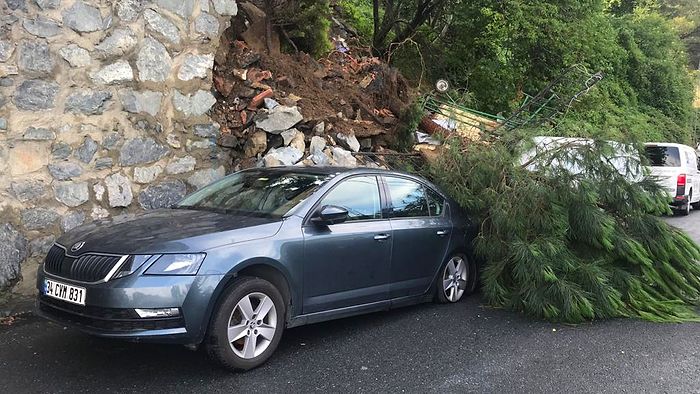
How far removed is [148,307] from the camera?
4047 millimetres

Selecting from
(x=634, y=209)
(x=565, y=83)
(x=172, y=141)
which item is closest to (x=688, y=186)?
(x=565, y=83)

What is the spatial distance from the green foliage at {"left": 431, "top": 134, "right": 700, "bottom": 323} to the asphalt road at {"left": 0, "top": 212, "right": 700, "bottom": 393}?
0.28 m

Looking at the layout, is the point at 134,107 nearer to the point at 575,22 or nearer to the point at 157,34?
the point at 157,34

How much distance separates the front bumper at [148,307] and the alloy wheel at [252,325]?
0.26 metres

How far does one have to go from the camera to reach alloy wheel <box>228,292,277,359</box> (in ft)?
14.4

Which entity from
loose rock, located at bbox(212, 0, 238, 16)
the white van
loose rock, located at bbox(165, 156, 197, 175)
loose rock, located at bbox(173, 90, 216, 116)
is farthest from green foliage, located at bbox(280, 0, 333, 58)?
the white van

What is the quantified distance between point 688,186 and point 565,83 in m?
4.66

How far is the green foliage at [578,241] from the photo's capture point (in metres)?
6.04

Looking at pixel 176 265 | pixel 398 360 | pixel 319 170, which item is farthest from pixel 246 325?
pixel 319 170

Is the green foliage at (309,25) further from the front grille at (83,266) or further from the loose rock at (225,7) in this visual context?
the front grille at (83,266)

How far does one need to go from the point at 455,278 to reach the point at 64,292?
392 centimetres

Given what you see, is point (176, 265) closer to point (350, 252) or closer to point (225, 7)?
point (350, 252)

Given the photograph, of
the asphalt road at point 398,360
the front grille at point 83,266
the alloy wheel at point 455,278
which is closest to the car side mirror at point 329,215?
the asphalt road at point 398,360

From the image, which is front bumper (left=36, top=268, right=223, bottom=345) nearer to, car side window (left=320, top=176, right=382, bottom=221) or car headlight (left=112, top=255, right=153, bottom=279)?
car headlight (left=112, top=255, right=153, bottom=279)
